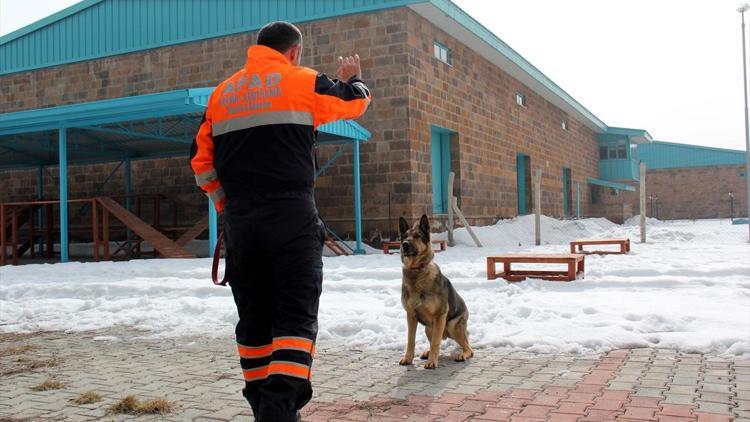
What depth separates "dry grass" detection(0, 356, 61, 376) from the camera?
4.82 m

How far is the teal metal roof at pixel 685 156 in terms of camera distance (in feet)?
156

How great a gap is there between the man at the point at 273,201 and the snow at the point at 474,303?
2789 mm

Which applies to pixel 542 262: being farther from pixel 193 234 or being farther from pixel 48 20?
pixel 48 20

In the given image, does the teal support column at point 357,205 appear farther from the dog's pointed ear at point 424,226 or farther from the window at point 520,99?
the window at point 520,99

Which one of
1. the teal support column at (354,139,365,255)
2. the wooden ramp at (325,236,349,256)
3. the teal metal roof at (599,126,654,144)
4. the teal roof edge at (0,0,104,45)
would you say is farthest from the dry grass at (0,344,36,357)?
the teal metal roof at (599,126,654,144)

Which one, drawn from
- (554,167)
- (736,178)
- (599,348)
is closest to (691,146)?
(736,178)

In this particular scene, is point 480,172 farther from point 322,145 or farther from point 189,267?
point 189,267

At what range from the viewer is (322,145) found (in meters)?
16.4

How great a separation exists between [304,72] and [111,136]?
1421 centimetres

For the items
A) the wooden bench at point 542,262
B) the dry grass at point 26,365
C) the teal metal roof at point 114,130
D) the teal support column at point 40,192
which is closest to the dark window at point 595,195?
the teal metal roof at point 114,130

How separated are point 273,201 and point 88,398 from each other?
215cm

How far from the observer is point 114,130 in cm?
1338

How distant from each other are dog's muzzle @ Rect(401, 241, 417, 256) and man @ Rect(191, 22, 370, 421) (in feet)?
6.16

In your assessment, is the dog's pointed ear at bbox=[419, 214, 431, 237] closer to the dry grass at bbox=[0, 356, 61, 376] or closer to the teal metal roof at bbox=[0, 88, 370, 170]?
the dry grass at bbox=[0, 356, 61, 376]
